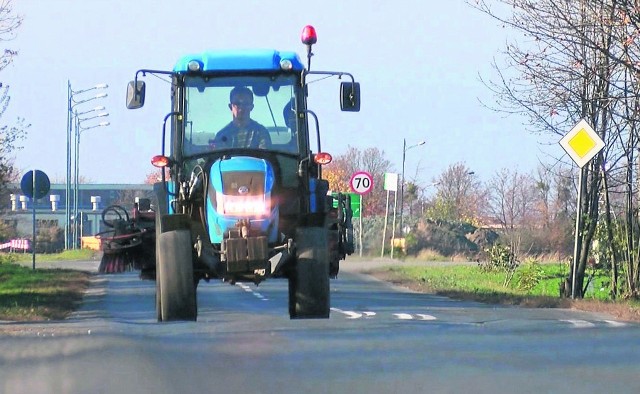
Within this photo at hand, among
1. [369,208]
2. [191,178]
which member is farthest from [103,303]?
[369,208]

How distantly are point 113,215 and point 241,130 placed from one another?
2987 millimetres

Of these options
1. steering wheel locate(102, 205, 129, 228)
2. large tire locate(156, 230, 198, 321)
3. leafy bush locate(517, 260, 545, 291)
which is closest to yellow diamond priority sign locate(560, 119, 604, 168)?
steering wheel locate(102, 205, 129, 228)

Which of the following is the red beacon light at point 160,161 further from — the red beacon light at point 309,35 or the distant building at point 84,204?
the distant building at point 84,204

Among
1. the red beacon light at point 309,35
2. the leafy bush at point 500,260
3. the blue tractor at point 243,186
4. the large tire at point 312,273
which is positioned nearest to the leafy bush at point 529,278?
the leafy bush at point 500,260

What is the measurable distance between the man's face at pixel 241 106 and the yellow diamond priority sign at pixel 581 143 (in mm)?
8304

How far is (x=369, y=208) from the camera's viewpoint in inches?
3716

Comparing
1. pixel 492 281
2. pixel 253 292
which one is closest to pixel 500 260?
pixel 492 281

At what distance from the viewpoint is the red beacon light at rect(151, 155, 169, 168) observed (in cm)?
1355

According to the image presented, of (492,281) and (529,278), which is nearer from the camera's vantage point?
(529,278)

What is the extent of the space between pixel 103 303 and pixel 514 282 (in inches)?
470

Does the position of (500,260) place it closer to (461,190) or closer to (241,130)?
(241,130)

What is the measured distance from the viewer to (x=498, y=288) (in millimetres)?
29531

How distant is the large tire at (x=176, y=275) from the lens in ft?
42.4

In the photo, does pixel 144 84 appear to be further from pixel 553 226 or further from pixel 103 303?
pixel 553 226
